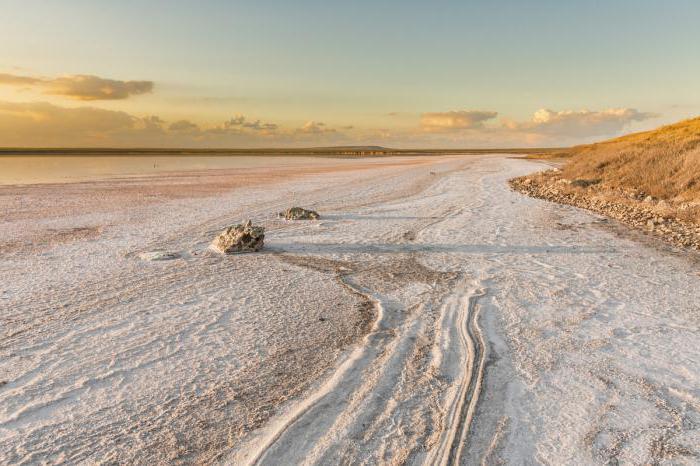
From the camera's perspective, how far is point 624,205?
1521cm

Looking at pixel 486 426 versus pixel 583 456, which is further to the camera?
pixel 486 426

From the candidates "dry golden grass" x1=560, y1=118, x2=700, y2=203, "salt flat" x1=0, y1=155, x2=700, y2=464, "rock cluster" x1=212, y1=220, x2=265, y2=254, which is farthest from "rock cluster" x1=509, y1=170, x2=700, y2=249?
"rock cluster" x1=212, y1=220, x2=265, y2=254

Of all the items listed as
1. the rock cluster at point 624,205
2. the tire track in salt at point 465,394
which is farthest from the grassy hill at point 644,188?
the tire track in salt at point 465,394

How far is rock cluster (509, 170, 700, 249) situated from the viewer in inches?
440

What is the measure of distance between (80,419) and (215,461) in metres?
1.29

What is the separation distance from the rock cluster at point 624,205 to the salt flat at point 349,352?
117 centimetres

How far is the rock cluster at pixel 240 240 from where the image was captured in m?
9.18

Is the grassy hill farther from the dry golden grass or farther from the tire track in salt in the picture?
the tire track in salt

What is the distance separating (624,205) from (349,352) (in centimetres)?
1380

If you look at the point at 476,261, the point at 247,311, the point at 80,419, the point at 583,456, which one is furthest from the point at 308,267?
the point at 583,456

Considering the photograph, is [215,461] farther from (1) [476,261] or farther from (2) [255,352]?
(1) [476,261]

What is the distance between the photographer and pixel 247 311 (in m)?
6.20

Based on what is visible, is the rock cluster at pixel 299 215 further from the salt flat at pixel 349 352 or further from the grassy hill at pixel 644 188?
the grassy hill at pixel 644 188

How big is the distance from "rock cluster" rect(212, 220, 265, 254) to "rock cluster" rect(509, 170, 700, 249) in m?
9.16
